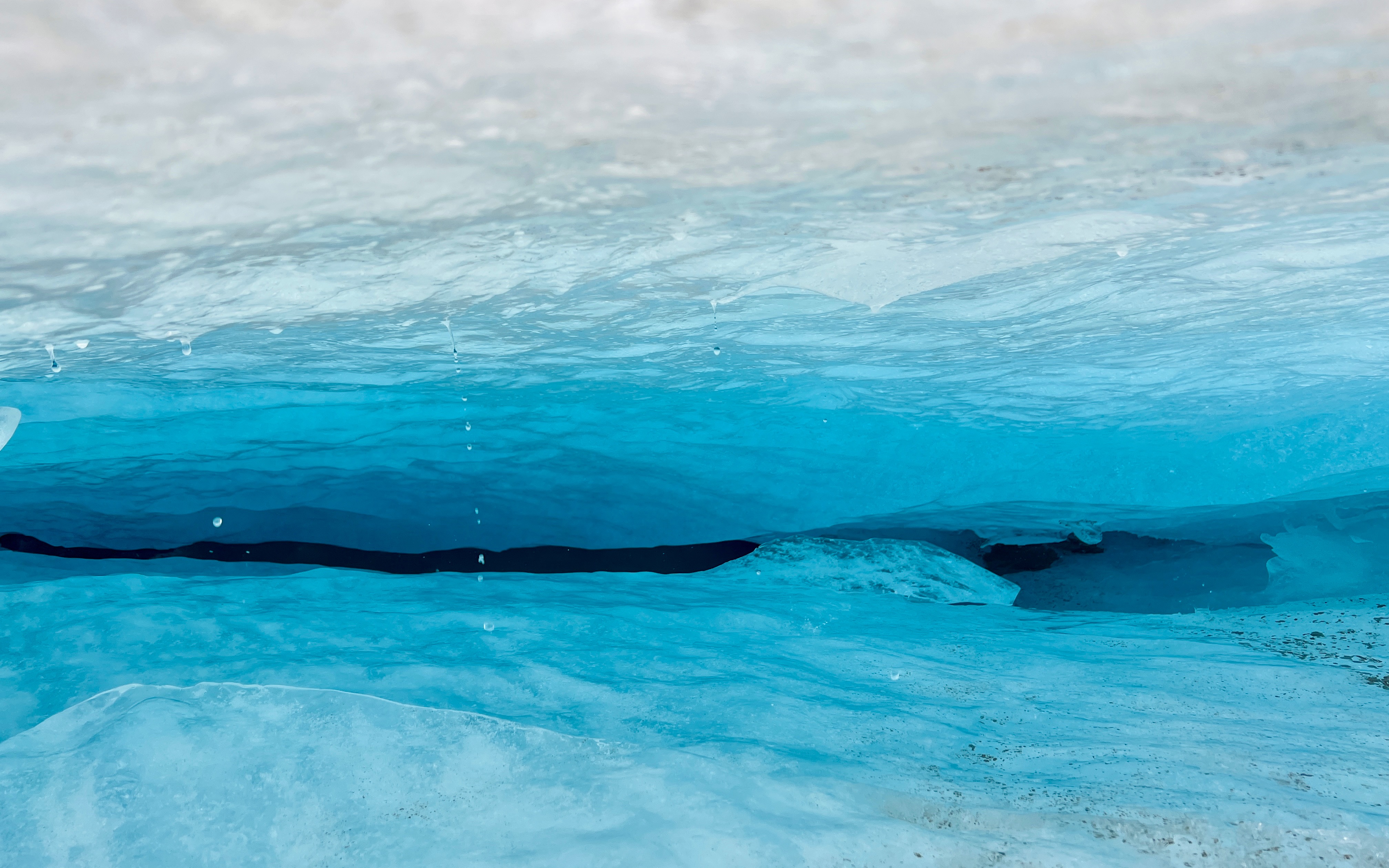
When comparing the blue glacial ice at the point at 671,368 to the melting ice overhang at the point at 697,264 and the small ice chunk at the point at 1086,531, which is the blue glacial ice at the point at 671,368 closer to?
the melting ice overhang at the point at 697,264

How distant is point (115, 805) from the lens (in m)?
4.43

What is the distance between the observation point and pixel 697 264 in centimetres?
670

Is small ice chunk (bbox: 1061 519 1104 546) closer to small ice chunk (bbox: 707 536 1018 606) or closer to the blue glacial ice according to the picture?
small ice chunk (bbox: 707 536 1018 606)

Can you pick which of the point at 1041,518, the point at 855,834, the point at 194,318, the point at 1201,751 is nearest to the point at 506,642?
the point at 194,318

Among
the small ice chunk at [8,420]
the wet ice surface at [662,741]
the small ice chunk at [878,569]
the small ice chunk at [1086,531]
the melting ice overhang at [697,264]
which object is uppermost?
the melting ice overhang at [697,264]

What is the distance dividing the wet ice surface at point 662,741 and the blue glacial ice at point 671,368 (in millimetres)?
35

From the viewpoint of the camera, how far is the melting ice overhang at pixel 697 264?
3779 millimetres

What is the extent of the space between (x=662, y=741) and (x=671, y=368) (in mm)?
5283

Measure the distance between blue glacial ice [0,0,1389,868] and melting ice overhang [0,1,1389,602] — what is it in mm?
43

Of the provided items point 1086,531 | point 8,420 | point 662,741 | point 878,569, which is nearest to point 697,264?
point 662,741

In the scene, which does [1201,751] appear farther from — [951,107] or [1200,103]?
[951,107]

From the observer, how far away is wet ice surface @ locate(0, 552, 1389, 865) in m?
3.92

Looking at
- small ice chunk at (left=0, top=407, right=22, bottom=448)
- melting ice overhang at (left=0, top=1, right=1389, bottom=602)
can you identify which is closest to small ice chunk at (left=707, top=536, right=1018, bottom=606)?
melting ice overhang at (left=0, top=1, right=1389, bottom=602)

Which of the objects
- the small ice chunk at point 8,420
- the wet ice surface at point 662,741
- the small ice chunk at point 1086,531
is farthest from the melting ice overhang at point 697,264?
the wet ice surface at point 662,741
